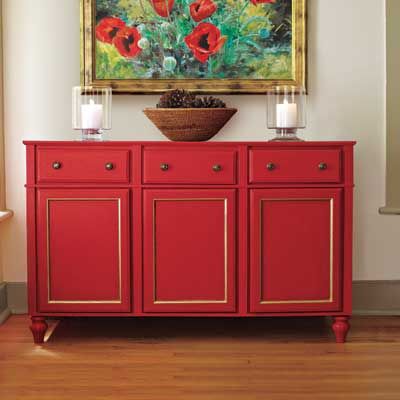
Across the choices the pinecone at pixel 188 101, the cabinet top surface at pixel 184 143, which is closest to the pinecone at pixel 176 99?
the pinecone at pixel 188 101

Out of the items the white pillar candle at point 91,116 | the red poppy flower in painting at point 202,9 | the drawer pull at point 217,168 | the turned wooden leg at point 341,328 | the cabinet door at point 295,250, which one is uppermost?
the red poppy flower in painting at point 202,9

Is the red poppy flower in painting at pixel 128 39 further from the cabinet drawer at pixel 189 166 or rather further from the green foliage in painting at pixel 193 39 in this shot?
the cabinet drawer at pixel 189 166

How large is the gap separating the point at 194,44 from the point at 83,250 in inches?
42.3

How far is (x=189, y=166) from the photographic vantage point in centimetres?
328

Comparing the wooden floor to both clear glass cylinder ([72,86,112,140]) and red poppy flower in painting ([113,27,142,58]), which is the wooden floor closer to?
clear glass cylinder ([72,86,112,140])

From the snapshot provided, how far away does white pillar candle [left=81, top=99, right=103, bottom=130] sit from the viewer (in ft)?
11.2

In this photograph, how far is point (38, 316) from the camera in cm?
333

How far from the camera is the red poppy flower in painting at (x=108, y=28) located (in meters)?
3.70

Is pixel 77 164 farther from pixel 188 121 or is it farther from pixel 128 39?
pixel 128 39

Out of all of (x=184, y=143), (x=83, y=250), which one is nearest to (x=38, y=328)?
(x=83, y=250)

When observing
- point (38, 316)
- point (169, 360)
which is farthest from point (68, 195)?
point (169, 360)

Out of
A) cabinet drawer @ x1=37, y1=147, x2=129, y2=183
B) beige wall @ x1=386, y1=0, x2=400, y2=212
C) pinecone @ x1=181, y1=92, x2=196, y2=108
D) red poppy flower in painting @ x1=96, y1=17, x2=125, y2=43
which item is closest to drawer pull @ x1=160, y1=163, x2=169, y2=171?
cabinet drawer @ x1=37, y1=147, x2=129, y2=183

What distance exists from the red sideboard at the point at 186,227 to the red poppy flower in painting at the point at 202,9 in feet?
2.40

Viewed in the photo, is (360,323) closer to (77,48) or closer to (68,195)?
(68,195)
